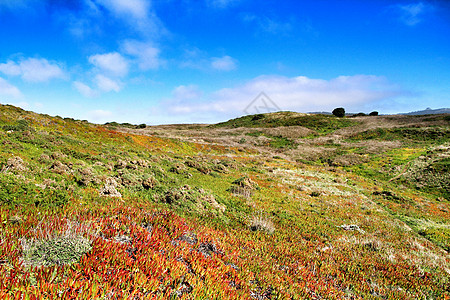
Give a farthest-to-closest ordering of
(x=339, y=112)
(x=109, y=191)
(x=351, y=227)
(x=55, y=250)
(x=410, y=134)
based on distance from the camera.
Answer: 1. (x=339, y=112)
2. (x=410, y=134)
3. (x=351, y=227)
4. (x=109, y=191)
5. (x=55, y=250)

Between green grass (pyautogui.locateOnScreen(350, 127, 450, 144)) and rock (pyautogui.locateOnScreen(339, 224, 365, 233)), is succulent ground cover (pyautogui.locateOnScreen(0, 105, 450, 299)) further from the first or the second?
green grass (pyautogui.locateOnScreen(350, 127, 450, 144))

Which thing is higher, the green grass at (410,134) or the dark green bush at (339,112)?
the dark green bush at (339,112)

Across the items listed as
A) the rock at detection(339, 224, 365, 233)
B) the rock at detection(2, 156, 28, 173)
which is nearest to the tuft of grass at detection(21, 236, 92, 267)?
the rock at detection(2, 156, 28, 173)

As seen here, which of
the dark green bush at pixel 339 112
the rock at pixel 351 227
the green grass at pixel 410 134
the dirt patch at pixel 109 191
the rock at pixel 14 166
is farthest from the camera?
the dark green bush at pixel 339 112

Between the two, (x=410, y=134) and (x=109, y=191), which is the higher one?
(x=410, y=134)

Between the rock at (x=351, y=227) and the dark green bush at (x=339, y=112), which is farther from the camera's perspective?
the dark green bush at (x=339, y=112)

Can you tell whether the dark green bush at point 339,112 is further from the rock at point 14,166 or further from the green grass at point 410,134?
the rock at point 14,166

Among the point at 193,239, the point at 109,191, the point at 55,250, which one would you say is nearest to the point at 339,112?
the point at 109,191

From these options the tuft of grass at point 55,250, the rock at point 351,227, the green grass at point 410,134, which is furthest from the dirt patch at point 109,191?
the green grass at point 410,134

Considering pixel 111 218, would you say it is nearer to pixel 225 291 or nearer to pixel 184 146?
pixel 225 291

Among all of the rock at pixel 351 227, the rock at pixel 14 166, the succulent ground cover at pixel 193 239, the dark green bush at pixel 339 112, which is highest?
the dark green bush at pixel 339 112

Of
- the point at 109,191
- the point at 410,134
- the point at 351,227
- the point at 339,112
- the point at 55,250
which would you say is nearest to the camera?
the point at 55,250

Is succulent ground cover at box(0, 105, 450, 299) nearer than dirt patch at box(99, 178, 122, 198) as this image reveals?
Yes

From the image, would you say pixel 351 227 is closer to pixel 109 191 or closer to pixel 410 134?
pixel 109 191
